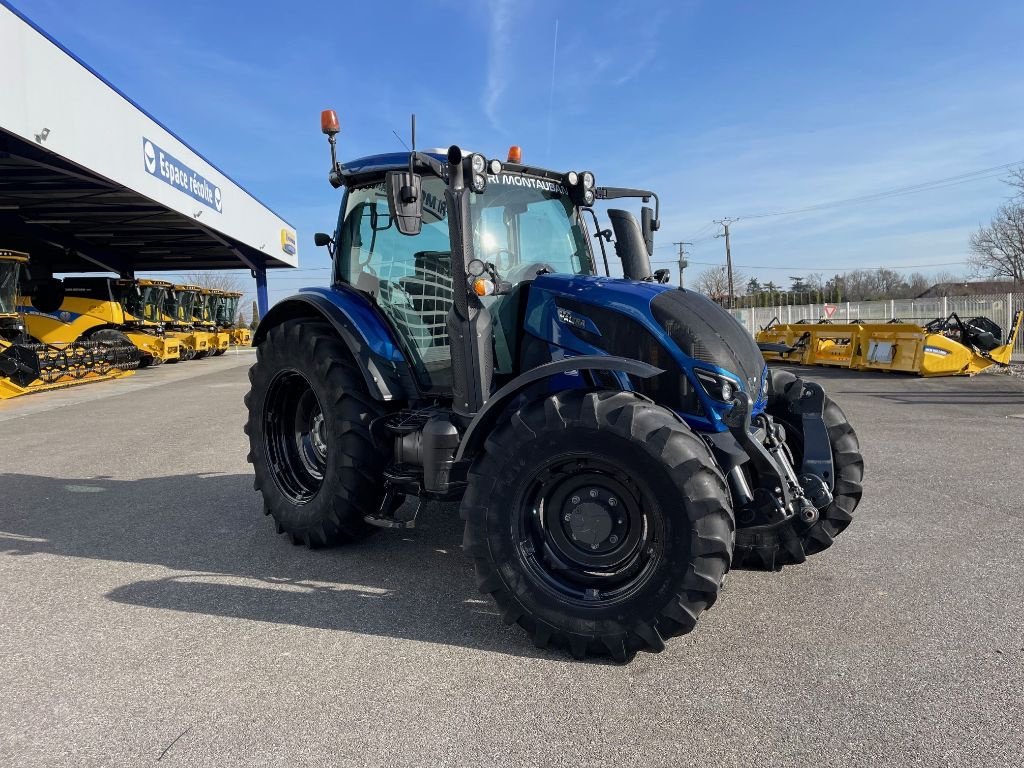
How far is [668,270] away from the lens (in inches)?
180

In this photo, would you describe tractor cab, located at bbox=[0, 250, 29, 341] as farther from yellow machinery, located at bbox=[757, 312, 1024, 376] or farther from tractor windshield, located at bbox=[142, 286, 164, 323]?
yellow machinery, located at bbox=[757, 312, 1024, 376]

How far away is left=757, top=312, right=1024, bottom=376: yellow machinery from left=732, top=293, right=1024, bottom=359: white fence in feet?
6.53

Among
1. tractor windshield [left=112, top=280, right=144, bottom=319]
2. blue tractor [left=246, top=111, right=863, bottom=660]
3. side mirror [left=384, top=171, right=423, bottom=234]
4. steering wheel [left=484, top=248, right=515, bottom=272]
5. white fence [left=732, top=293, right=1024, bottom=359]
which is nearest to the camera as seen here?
blue tractor [left=246, top=111, right=863, bottom=660]

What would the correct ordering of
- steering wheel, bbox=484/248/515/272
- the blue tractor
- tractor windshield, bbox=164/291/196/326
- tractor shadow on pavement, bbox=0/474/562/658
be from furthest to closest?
tractor windshield, bbox=164/291/196/326, steering wheel, bbox=484/248/515/272, tractor shadow on pavement, bbox=0/474/562/658, the blue tractor

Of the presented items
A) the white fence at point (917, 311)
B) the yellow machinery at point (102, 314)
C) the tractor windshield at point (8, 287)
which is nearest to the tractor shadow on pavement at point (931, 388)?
the white fence at point (917, 311)

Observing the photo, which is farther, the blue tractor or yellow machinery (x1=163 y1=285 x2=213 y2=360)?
yellow machinery (x1=163 y1=285 x2=213 y2=360)

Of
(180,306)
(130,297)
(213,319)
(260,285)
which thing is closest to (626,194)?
(130,297)

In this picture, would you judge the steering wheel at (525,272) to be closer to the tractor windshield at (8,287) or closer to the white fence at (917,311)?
the white fence at (917,311)

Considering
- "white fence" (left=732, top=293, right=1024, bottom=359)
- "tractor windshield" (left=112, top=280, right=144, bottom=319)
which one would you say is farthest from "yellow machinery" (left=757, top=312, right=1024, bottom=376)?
"tractor windshield" (left=112, top=280, right=144, bottom=319)

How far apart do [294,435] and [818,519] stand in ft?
11.2

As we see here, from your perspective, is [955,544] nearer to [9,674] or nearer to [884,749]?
[884,749]

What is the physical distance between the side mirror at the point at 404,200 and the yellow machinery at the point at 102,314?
18473 millimetres

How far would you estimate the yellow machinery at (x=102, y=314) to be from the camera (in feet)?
63.7

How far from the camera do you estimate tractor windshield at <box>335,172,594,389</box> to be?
401cm
